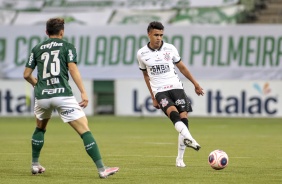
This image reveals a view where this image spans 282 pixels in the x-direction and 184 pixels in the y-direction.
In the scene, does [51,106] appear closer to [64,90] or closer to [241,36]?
[64,90]

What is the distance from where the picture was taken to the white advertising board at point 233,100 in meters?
31.2

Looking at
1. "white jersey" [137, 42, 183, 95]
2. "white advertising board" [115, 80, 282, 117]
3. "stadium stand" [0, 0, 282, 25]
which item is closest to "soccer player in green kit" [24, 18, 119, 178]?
"white jersey" [137, 42, 183, 95]

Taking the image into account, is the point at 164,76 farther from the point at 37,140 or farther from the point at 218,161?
the point at 37,140

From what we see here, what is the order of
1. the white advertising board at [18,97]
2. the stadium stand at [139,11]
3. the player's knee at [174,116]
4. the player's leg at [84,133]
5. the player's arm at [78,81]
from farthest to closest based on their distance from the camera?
the stadium stand at [139,11]
the white advertising board at [18,97]
the player's knee at [174,116]
the player's leg at [84,133]
the player's arm at [78,81]

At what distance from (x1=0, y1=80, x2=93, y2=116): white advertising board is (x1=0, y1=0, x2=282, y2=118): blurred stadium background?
0.04 meters

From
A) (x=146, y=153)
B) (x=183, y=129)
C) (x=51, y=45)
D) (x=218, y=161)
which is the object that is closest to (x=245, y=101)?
(x=146, y=153)

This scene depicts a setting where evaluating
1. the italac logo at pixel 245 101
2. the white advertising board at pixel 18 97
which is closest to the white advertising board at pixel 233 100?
the italac logo at pixel 245 101

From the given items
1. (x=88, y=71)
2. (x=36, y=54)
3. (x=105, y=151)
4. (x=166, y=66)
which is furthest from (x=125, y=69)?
(x=36, y=54)

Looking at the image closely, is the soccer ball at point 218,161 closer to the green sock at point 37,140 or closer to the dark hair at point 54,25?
the green sock at point 37,140

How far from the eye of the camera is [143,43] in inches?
1362

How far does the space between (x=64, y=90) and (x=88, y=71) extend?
23.1 metres

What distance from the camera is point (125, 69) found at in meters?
34.7

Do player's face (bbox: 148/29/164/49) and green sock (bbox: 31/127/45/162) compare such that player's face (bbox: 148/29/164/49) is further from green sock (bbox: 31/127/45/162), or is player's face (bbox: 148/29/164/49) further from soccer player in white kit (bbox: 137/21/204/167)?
green sock (bbox: 31/127/45/162)

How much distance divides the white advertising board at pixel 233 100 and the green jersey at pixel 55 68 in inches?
779
